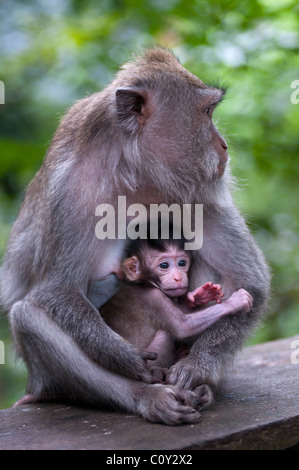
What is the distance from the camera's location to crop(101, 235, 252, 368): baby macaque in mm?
3744

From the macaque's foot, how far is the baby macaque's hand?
1.88ft

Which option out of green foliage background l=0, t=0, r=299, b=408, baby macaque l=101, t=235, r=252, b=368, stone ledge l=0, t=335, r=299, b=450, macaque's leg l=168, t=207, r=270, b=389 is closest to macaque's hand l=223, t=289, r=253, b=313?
baby macaque l=101, t=235, r=252, b=368

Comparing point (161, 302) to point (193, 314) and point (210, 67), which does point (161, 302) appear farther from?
point (210, 67)

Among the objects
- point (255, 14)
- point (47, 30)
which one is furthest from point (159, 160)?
point (47, 30)

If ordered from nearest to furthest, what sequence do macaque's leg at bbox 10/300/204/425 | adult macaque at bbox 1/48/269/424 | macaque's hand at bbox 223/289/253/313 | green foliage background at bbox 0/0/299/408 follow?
macaque's leg at bbox 10/300/204/425, adult macaque at bbox 1/48/269/424, macaque's hand at bbox 223/289/253/313, green foliage background at bbox 0/0/299/408

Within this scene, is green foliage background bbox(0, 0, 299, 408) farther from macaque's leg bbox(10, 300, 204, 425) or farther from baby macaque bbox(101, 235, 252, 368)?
macaque's leg bbox(10, 300, 204, 425)

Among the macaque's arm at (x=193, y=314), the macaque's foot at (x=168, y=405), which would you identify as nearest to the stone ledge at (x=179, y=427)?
the macaque's foot at (x=168, y=405)

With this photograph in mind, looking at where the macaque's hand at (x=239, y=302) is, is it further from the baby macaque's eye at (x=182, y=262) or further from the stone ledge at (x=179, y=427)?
the stone ledge at (x=179, y=427)

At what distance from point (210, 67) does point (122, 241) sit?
3044 mm

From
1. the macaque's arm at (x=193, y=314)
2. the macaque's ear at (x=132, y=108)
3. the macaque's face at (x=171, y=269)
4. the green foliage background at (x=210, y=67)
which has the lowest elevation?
the macaque's arm at (x=193, y=314)

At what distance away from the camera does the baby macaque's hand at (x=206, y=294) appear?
12.2ft

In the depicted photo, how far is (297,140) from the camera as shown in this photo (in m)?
6.55

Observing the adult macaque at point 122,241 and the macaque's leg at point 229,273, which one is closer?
the adult macaque at point 122,241

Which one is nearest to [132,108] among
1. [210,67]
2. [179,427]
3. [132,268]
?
[132,268]
